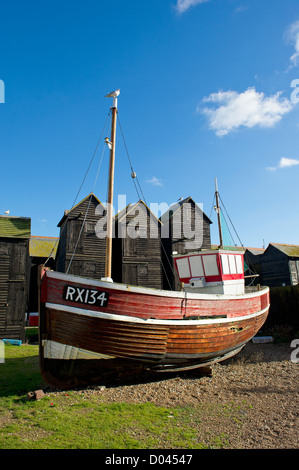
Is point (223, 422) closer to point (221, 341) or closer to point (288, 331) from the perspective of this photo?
point (221, 341)

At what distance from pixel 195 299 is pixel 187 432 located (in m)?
4.81

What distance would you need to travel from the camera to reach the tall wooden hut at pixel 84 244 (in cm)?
2314

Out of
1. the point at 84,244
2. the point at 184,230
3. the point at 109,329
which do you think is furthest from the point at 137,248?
the point at 109,329

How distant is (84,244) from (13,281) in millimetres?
6073

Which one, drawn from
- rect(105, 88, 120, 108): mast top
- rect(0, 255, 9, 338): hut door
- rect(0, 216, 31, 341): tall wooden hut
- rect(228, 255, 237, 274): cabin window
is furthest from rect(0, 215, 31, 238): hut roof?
rect(228, 255, 237, 274): cabin window

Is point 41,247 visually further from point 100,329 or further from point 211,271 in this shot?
point 100,329

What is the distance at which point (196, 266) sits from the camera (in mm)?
12953

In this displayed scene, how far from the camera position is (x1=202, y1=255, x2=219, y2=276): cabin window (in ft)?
41.1

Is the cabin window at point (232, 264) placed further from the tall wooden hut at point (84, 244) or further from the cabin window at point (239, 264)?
the tall wooden hut at point (84, 244)

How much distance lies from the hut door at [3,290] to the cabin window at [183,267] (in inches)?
531

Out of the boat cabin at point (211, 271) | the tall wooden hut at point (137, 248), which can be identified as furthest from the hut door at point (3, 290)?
the boat cabin at point (211, 271)

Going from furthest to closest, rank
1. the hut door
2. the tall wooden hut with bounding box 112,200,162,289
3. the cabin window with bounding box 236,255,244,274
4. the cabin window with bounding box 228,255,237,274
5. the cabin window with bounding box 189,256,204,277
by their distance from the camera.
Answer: the tall wooden hut with bounding box 112,200,162,289 → the hut door → the cabin window with bounding box 236,255,244,274 → the cabin window with bounding box 228,255,237,274 → the cabin window with bounding box 189,256,204,277

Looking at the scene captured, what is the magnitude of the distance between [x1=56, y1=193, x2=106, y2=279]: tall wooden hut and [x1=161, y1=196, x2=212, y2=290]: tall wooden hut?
6446 millimetres

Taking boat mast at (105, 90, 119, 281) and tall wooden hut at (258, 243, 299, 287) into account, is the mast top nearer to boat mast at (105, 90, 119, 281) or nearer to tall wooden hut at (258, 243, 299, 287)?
boat mast at (105, 90, 119, 281)
